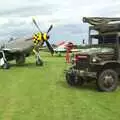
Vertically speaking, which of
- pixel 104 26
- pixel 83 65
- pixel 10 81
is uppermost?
pixel 104 26

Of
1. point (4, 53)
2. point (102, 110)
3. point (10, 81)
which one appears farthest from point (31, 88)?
point (4, 53)

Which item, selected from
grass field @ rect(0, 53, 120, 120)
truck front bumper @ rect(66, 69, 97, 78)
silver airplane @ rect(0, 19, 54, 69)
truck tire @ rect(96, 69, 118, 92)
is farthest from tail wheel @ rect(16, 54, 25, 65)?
truck tire @ rect(96, 69, 118, 92)

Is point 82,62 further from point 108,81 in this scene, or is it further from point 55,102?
point 55,102

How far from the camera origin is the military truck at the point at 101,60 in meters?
15.3

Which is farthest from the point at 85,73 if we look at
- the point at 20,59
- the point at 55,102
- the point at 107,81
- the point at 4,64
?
the point at 20,59

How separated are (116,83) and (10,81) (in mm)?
5821

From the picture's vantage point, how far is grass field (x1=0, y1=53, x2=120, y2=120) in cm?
1092

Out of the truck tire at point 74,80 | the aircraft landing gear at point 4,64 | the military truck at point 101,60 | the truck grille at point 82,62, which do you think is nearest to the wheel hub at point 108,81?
the military truck at point 101,60

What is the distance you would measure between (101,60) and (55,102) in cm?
343

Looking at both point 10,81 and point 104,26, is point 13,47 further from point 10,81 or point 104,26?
point 104,26

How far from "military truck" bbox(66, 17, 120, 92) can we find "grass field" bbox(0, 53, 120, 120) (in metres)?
0.41

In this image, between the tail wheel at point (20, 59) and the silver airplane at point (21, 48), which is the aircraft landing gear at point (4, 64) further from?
the tail wheel at point (20, 59)

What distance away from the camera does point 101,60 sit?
15.6 m

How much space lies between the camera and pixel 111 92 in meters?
15.1
